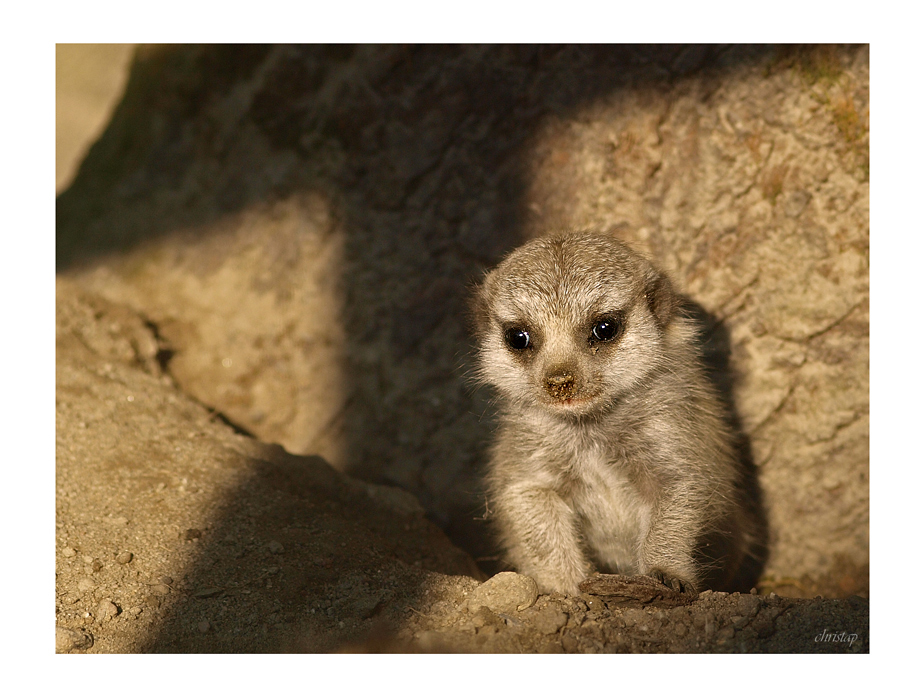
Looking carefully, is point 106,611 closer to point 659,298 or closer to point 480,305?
point 480,305

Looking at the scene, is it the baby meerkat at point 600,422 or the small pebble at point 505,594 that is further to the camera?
the baby meerkat at point 600,422

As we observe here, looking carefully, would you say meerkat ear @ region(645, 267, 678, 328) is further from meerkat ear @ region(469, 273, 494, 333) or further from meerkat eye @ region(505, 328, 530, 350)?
meerkat ear @ region(469, 273, 494, 333)

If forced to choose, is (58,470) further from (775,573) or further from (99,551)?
(775,573)

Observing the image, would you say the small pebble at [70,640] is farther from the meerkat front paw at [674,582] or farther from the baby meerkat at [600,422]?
the meerkat front paw at [674,582]

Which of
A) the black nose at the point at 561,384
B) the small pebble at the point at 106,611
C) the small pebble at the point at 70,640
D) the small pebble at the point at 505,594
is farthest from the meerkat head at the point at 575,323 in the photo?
the small pebble at the point at 70,640

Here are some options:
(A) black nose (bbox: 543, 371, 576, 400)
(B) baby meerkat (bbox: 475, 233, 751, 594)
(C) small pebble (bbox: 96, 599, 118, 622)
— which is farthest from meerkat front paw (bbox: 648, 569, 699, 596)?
(C) small pebble (bbox: 96, 599, 118, 622)

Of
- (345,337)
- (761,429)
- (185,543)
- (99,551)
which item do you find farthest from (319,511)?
(761,429)
